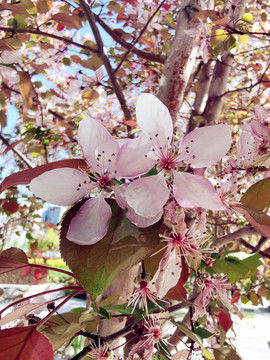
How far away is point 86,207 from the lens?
0.23 meters

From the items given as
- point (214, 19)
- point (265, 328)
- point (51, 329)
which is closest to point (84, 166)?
point (51, 329)

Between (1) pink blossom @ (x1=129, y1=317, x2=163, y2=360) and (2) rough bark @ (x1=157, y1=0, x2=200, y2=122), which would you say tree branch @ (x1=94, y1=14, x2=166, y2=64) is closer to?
(2) rough bark @ (x1=157, y1=0, x2=200, y2=122)

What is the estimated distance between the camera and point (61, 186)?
0.77 feet

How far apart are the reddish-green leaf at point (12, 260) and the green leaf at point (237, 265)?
0.95ft

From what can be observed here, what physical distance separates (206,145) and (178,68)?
50 cm

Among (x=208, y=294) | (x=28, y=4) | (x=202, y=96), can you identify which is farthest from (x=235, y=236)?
(x=28, y=4)

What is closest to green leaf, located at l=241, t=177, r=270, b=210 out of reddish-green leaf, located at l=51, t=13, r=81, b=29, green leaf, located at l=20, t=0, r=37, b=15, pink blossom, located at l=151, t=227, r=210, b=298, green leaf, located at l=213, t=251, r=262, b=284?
pink blossom, located at l=151, t=227, r=210, b=298

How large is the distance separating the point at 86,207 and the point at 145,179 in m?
0.05

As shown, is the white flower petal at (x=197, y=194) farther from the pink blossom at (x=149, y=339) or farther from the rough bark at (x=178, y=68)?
the rough bark at (x=178, y=68)

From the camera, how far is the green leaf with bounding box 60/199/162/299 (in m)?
0.21

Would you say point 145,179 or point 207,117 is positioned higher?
point 145,179

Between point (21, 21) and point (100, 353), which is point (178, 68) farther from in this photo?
point (100, 353)

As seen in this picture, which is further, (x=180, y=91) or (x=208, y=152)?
(x=180, y=91)

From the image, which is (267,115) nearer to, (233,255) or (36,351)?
(233,255)
